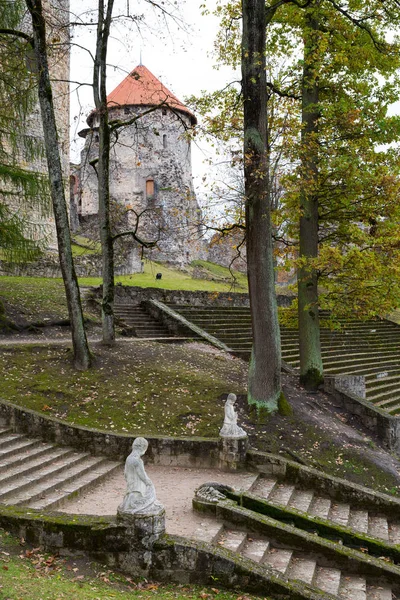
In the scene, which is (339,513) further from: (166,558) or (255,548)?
(166,558)

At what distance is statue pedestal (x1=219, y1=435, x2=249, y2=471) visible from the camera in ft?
32.2

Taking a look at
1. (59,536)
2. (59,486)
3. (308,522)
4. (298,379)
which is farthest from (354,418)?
(59,536)

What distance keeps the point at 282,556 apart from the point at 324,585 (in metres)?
0.64

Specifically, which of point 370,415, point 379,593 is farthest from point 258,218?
point 379,593

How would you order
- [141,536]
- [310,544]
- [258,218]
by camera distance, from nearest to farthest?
[141,536], [310,544], [258,218]

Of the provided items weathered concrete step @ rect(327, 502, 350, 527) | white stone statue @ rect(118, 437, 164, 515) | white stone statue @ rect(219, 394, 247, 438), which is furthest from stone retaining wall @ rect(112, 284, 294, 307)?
white stone statue @ rect(118, 437, 164, 515)

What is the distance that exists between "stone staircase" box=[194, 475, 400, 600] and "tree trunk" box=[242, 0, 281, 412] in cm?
348

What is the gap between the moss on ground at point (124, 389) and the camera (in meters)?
11.0

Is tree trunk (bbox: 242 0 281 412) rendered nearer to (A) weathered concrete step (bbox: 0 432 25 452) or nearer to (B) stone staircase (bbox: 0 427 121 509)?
(B) stone staircase (bbox: 0 427 121 509)

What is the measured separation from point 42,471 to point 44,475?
222 mm

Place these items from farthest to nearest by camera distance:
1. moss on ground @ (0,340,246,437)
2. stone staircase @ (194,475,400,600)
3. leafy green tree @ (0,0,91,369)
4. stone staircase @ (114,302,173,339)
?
stone staircase @ (114,302,173,339)
leafy green tree @ (0,0,91,369)
moss on ground @ (0,340,246,437)
stone staircase @ (194,475,400,600)

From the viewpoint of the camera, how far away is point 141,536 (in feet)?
20.7

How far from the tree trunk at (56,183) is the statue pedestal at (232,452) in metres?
4.66

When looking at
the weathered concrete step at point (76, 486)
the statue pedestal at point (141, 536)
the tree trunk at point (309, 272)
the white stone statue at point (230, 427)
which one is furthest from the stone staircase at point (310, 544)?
the tree trunk at point (309, 272)
